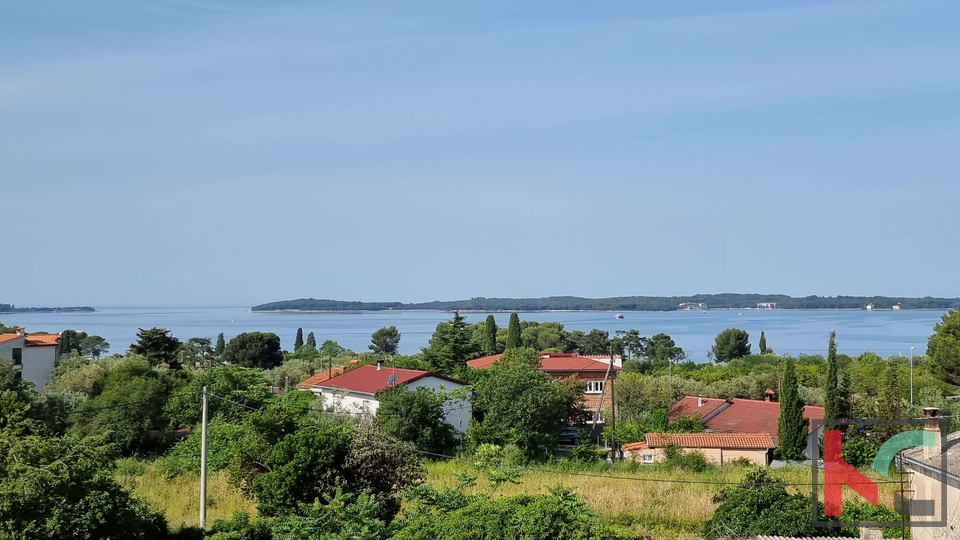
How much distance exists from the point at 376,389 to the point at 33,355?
808 inches

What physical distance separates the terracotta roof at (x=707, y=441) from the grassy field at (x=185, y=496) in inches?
514

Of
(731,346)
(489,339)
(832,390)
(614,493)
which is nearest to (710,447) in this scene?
(832,390)

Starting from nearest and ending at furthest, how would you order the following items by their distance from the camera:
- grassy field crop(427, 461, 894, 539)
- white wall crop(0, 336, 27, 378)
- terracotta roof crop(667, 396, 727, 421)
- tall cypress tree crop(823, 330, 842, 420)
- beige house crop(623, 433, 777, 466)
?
grassy field crop(427, 461, 894, 539)
beige house crop(623, 433, 777, 466)
tall cypress tree crop(823, 330, 842, 420)
terracotta roof crop(667, 396, 727, 421)
white wall crop(0, 336, 27, 378)

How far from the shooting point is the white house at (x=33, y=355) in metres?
38.8

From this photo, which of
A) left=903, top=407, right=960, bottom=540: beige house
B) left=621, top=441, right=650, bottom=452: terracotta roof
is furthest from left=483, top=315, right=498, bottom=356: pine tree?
left=903, top=407, right=960, bottom=540: beige house

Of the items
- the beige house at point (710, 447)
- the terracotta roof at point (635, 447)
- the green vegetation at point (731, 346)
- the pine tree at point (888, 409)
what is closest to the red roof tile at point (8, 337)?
the terracotta roof at point (635, 447)

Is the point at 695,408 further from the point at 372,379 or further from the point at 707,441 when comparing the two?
the point at 372,379

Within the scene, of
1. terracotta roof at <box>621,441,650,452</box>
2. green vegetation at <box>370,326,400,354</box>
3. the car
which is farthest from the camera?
green vegetation at <box>370,326,400,354</box>

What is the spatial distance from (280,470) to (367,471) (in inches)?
67.7

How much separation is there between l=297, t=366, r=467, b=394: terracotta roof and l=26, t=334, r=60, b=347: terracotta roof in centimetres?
1663

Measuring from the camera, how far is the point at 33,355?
40.0 meters

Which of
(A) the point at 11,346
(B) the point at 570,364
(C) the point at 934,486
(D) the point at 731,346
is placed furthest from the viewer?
(D) the point at 731,346

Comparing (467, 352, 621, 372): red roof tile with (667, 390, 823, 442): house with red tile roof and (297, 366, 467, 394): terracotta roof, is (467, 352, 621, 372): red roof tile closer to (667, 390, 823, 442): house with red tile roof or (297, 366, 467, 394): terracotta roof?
(667, 390, 823, 442): house with red tile roof

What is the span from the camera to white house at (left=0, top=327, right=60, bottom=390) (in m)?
38.8
